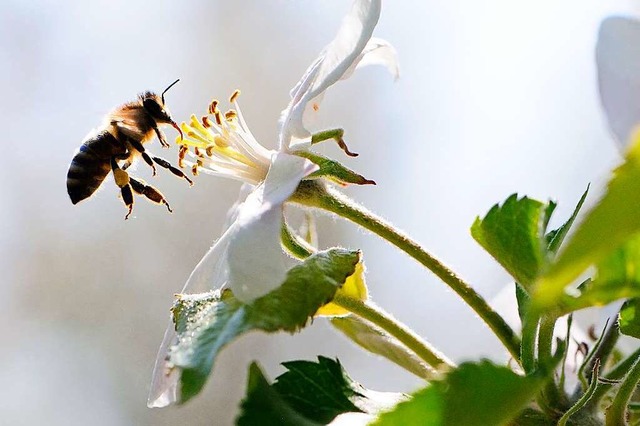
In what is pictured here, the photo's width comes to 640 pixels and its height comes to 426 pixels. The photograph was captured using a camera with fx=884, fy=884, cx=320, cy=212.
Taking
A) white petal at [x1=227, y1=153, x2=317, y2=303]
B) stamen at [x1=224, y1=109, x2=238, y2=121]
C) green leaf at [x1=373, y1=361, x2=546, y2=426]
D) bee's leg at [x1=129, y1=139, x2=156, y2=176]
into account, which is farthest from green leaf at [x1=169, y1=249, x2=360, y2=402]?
bee's leg at [x1=129, y1=139, x2=156, y2=176]

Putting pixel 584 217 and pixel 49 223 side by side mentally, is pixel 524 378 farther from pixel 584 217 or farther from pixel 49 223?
pixel 49 223

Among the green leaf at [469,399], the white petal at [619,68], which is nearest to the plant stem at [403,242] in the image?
the white petal at [619,68]

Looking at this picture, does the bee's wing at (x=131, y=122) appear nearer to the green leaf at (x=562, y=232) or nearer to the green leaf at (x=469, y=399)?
the green leaf at (x=562, y=232)

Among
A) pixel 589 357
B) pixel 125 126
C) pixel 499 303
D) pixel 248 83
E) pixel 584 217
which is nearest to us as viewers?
pixel 584 217

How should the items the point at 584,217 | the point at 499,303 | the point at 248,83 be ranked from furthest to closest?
the point at 248,83, the point at 499,303, the point at 584,217

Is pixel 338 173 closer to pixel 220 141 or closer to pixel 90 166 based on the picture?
pixel 220 141

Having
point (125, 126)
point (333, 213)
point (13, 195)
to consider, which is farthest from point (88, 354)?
point (333, 213)
